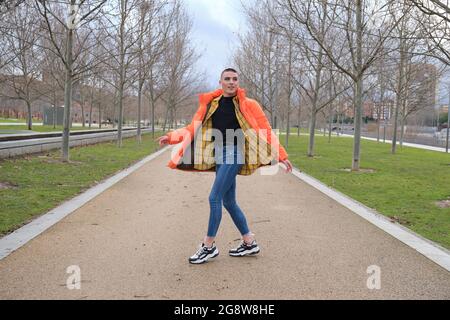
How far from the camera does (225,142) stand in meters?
4.35

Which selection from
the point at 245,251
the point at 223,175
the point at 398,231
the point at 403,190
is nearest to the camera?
the point at 223,175

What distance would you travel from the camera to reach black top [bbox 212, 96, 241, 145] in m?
4.35

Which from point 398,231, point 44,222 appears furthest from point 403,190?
point 44,222

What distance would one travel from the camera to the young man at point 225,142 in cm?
431

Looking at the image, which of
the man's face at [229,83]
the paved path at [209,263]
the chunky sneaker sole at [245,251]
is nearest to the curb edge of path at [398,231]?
the paved path at [209,263]

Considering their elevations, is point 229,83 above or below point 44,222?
above

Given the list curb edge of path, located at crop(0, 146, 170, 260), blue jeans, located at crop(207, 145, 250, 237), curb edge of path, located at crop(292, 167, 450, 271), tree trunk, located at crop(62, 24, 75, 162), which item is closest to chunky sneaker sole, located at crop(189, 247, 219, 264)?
blue jeans, located at crop(207, 145, 250, 237)

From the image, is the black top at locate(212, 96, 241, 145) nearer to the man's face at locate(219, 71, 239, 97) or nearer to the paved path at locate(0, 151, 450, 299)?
the man's face at locate(219, 71, 239, 97)

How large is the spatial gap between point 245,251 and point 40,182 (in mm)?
6074

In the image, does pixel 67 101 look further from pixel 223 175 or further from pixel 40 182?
pixel 223 175

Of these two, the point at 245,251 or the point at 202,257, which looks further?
the point at 245,251

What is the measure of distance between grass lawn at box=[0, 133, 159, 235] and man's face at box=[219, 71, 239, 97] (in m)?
3.14
